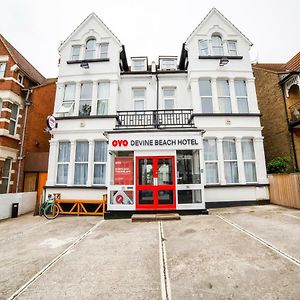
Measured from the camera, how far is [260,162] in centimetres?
1177

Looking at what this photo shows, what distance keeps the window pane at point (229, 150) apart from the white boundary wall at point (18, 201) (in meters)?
12.8

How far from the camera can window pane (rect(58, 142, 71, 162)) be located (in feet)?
40.1

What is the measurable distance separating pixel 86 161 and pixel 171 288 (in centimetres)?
985

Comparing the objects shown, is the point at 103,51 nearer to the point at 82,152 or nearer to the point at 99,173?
the point at 82,152

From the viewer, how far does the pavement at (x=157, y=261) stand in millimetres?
3305

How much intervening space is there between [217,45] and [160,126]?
735cm

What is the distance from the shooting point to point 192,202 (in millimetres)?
9305

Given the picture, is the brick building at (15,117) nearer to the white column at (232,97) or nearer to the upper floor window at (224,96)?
the upper floor window at (224,96)

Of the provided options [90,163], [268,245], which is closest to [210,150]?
[268,245]

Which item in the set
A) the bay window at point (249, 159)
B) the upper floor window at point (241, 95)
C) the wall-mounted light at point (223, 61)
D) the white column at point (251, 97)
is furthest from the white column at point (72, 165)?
the white column at point (251, 97)

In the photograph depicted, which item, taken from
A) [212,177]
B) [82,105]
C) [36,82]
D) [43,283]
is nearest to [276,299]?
[43,283]

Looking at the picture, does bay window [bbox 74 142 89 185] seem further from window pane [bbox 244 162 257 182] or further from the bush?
the bush

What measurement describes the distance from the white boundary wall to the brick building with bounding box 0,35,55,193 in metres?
1.71

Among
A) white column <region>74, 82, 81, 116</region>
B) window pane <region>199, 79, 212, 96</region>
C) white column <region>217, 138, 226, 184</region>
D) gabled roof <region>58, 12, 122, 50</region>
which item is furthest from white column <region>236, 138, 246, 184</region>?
white column <region>74, 82, 81, 116</region>
